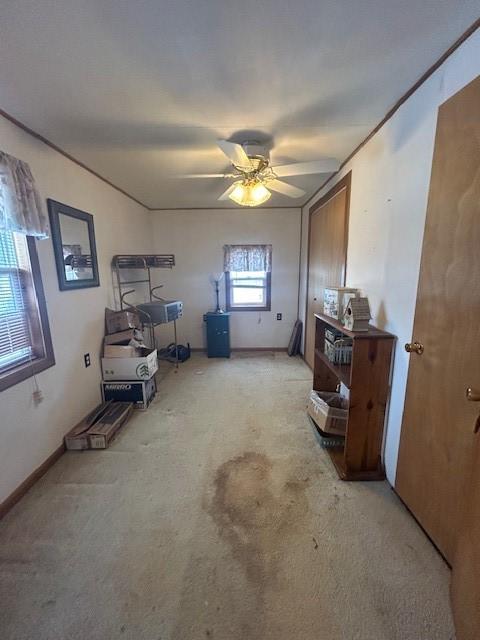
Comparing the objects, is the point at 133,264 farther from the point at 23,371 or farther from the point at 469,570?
the point at 469,570

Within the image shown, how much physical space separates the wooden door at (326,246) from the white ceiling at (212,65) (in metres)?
0.60

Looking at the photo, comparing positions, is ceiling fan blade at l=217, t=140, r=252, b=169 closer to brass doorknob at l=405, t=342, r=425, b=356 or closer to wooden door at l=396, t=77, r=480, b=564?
wooden door at l=396, t=77, r=480, b=564

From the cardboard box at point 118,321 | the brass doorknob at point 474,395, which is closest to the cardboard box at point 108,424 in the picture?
the cardboard box at point 118,321

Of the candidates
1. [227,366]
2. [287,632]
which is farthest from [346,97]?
[227,366]

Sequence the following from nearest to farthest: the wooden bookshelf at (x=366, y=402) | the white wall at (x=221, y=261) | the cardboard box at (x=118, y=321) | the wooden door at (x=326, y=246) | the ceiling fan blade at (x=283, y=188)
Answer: the wooden bookshelf at (x=366, y=402) < the ceiling fan blade at (x=283, y=188) < the wooden door at (x=326, y=246) < the cardboard box at (x=118, y=321) < the white wall at (x=221, y=261)

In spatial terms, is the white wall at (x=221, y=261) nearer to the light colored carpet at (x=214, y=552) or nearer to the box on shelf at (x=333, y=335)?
the box on shelf at (x=333, y=335)

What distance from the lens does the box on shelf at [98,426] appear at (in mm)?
2090

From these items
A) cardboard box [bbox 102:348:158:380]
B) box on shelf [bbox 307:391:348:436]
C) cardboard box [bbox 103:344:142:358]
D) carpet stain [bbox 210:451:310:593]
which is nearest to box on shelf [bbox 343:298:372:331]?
box on shelf [bbox 307:391:348:436]

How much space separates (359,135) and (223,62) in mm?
1204

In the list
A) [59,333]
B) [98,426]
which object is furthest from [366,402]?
[59,333]

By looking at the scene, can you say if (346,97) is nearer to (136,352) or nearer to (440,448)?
(440,448)

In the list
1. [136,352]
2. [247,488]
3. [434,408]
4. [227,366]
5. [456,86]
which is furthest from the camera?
[227,366]

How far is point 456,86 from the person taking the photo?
1190 mm

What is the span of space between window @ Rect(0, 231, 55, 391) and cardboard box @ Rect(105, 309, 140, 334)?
0.84 meters
